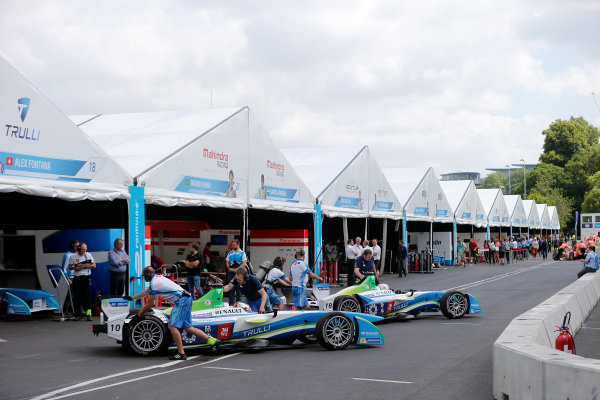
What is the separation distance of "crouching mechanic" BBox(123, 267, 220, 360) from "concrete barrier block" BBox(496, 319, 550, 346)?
4.79 metres

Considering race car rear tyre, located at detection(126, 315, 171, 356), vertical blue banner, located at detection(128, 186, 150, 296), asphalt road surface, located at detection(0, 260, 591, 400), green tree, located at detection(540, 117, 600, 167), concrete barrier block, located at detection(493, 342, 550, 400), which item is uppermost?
green tree, located at detection(540, 117, 600, 167)

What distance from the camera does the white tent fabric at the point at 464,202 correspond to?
46656 mm

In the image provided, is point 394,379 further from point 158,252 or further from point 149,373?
point 158,252

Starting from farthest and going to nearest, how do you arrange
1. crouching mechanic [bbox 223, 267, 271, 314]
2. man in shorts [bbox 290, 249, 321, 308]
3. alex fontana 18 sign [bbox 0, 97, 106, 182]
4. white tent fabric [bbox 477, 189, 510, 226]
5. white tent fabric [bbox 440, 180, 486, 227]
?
white tent fabric [bbox 477, 189, 510, 226] < white tent fabric [bbox 440, 180, 486, 227] < man in shorts [bbox 290, 249, 321, 308] < alex fontana 18 sign [bbox 0, 97, 106, 182] < crouching mechanic [bbox 223, 267, 271, 314]

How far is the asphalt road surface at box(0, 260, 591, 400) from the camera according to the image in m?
8.65

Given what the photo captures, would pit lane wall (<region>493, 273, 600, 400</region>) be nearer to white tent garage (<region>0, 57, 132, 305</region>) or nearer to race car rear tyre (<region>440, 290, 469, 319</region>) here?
race car rear tyre (<region>440, 290, 469, 319</region>)

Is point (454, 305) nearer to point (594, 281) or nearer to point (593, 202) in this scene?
point (594, 281)

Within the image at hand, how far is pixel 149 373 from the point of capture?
998cm

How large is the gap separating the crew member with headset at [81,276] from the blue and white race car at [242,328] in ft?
14.9

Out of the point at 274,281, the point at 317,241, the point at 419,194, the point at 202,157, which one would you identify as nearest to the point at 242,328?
the point at 274,281

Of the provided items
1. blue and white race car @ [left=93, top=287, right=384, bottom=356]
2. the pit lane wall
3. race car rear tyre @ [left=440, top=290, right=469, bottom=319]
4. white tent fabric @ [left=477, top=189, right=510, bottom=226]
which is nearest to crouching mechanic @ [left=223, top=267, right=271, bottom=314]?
blue and white race car @ [left=93, top=287, right=384, bottom=356]

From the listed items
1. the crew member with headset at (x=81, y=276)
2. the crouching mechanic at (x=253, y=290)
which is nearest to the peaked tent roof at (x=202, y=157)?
the crew member with headset at (x=81, y=276)

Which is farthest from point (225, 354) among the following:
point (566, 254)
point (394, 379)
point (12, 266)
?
point (566, 254)

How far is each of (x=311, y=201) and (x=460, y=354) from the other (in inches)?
601
